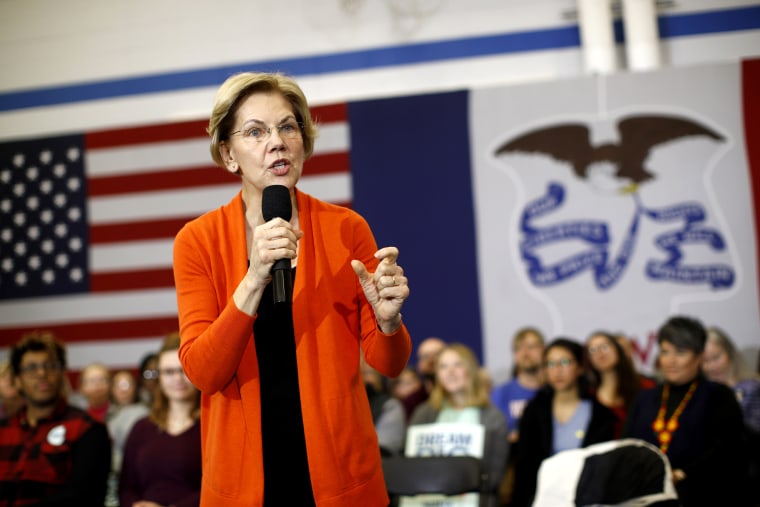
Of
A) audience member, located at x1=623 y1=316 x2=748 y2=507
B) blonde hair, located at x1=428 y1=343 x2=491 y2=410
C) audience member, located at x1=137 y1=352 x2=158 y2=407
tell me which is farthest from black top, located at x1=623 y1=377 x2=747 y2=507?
audience member, located at x1=137 y1=352 x2=158 y2=407

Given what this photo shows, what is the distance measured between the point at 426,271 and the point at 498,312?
2.32 ft

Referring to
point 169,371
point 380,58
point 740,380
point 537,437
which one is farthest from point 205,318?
point 380,58

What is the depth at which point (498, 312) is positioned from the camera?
745cm

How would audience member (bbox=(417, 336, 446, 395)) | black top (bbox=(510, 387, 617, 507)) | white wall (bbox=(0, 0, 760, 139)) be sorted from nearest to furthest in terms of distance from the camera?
black top (bbox=(510, 387, 617, 507)) < audience member (bbox=(417, 336, 446, 395)) < white wall (bbox=(0, 0, 760, 139))

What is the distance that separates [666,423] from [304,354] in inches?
130

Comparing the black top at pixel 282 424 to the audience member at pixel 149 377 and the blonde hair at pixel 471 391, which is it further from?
the audience member at pixel 149 377

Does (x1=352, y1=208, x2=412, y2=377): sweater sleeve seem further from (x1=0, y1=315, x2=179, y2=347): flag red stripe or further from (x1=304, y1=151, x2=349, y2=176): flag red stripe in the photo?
(x1=0, y1=315, x2=179, y2=347): flag red stripe

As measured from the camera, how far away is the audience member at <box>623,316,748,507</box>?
4121 mm

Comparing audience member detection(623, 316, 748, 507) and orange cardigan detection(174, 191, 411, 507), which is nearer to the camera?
orange cardigan detection(174, 191, 411, 507)

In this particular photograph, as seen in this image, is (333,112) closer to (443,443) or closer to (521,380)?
(521,380)

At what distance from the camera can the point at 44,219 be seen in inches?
339

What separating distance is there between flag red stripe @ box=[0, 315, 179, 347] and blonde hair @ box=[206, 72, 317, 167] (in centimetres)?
672

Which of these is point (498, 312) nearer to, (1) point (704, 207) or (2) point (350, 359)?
(1) point (704, 207)

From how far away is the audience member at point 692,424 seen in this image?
162 inches
